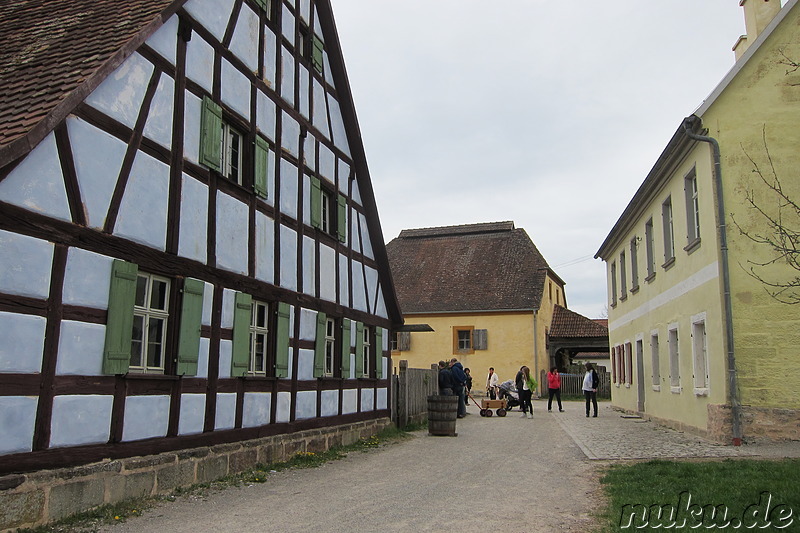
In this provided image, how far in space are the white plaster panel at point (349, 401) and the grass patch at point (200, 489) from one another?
67 cm

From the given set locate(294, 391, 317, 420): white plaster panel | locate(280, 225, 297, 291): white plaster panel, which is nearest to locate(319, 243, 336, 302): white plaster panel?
locate(280, 225, 297, 291): white plaster panel

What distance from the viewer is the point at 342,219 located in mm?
14641

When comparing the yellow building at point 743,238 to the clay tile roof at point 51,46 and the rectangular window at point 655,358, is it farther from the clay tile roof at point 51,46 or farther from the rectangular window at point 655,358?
the clay tile roof at point 51,46

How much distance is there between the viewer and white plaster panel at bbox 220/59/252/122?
10484 mm

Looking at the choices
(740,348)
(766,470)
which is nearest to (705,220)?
(740,348)

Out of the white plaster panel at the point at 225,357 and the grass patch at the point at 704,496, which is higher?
the white plaster panel at the point at 225,357

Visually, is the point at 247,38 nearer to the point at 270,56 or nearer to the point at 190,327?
the point at 270,56

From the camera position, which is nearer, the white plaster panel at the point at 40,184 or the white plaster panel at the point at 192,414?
the white plaster panel at the point at 40,184

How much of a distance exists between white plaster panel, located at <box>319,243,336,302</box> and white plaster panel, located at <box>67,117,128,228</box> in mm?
5894

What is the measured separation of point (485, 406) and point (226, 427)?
14.7m

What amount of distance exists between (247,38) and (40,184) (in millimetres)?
5297

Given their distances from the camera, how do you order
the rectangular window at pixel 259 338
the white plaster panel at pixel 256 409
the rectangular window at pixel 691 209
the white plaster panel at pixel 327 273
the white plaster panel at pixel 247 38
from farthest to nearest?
the rectangular window at pixel 691 209, the white plaster panel at pixel 327 273, the rectangular window at pixel 259 338, the white plaster panel at pixel 247 38, the white plaster panel at pixel 256 409

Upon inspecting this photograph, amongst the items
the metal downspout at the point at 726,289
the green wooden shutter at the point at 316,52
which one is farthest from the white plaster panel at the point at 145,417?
the metal downspout at the point at 726,289

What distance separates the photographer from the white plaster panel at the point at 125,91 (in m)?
7.82
